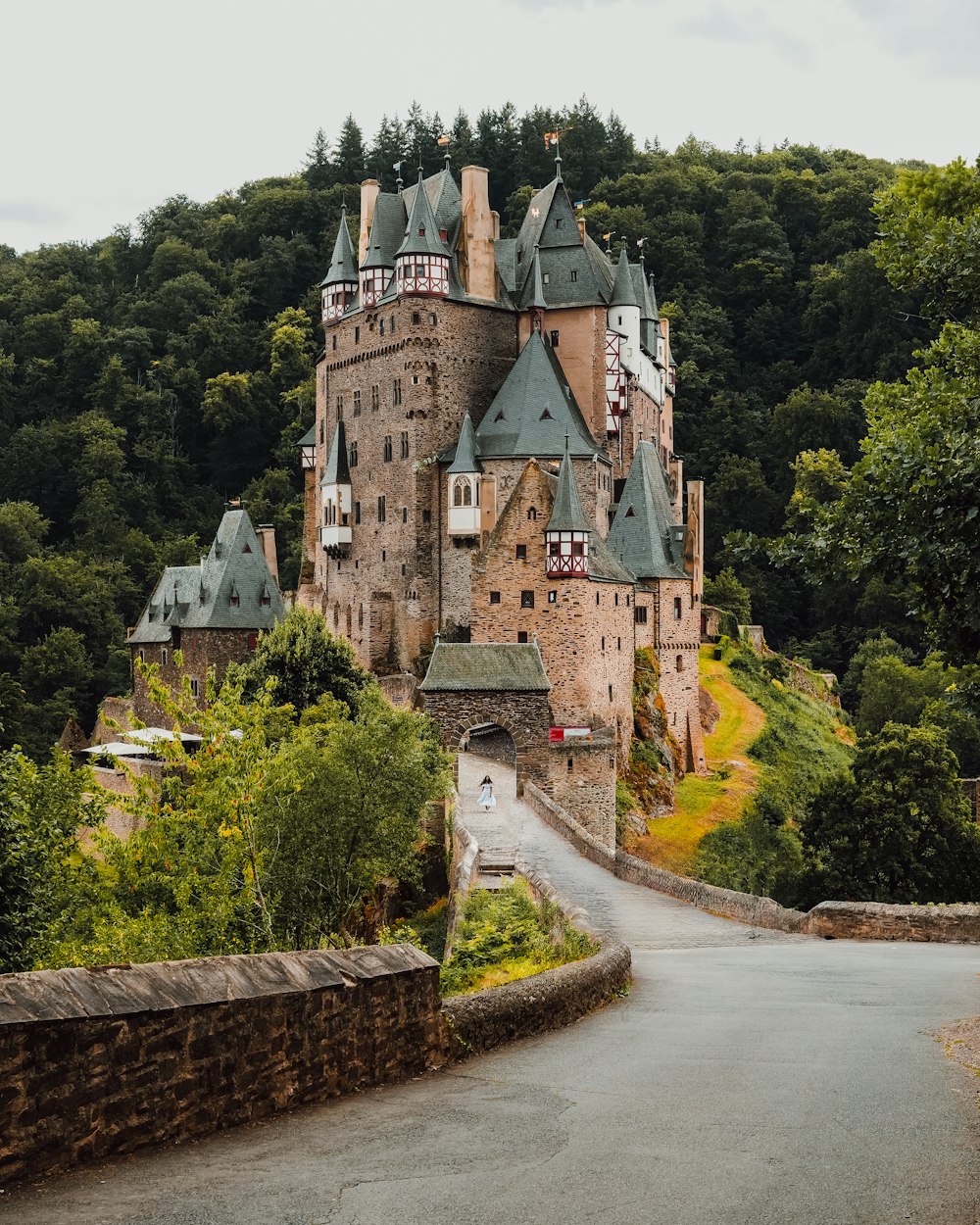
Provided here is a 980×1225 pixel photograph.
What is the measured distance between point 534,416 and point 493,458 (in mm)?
2291

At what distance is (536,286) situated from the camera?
64125mm

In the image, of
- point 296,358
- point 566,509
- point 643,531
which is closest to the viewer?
point 566,509

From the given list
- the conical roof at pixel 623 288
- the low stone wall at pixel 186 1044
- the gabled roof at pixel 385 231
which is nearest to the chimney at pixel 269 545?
the gabled roof at pixel 385 231

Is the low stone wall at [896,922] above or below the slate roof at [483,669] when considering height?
below

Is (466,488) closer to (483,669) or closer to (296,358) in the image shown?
(483,669)

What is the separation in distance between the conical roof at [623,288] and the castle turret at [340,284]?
37.2 ft

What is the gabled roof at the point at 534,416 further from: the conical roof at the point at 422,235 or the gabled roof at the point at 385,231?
the gabled roof at the point at 385,231

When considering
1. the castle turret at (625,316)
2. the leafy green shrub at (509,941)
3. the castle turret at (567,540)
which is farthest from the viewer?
the castle turret at (625,316)

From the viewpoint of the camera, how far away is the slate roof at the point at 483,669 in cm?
4472

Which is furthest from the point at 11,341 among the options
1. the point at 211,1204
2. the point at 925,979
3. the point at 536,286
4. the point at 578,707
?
the point at 211,1204

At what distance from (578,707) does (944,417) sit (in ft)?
122

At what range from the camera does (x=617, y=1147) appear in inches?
330

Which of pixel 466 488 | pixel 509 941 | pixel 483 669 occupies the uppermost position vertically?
pixel 466 488

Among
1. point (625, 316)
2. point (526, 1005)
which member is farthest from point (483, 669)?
point (526, 1005)
